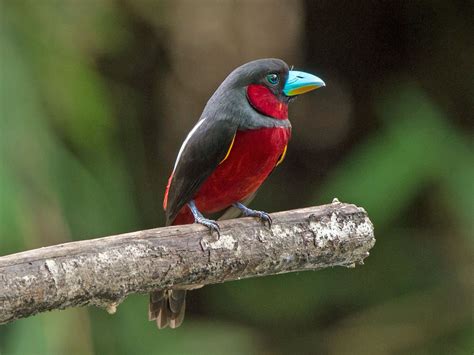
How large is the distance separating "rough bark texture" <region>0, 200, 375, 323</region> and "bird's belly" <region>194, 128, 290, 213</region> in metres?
0.29

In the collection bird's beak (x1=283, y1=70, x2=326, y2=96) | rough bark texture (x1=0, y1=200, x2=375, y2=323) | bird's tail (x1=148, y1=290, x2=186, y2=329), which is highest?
bird's beak (x1=283, y1=70, x2=326, y2=96)

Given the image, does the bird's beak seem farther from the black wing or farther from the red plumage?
the black wing

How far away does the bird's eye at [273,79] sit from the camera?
3809 mm

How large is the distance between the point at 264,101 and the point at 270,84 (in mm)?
85

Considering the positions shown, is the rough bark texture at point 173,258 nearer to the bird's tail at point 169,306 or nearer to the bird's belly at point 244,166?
the bird's belly at point 244,166

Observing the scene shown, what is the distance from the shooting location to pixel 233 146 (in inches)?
144

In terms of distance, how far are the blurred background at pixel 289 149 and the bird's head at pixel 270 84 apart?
1.21 metres

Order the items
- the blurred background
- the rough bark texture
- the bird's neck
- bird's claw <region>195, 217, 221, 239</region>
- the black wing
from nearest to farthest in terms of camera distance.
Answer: the rough bark texture < bird's claw <region>195, 217, 221, 239</region> < the black wing < the bird's neck < the blurred background

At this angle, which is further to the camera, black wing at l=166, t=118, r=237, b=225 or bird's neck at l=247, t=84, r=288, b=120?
bird's neck at l=247, t=84, r=288, b=120

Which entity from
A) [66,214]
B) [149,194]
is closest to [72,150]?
[66,214]

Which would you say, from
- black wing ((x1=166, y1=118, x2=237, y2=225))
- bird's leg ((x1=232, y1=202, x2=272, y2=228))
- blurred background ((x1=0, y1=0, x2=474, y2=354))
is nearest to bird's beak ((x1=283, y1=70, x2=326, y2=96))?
black wing ((x1=166, y1=118, x2=237, y2=225))

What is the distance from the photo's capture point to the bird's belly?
3.67m

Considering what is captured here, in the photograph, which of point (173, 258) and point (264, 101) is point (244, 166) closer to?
point (264, 101)

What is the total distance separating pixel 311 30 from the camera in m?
5.78
